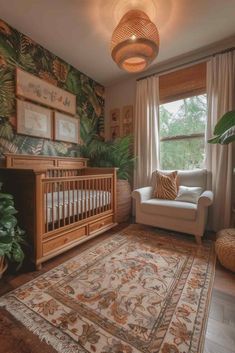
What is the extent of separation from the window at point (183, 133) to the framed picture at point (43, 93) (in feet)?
5.23

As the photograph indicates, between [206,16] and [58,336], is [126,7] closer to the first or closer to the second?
[206,16]

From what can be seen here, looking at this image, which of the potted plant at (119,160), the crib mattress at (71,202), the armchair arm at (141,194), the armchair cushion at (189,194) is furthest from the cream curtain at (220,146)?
the crib mattress at (71,202)

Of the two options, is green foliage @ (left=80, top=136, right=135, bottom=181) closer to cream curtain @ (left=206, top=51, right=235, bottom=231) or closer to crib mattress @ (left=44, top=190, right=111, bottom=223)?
crib mattress @ (left=44, top=190, right=111, bottom=223)

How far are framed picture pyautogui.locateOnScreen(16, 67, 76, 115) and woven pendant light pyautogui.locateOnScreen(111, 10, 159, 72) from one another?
1.25 metres

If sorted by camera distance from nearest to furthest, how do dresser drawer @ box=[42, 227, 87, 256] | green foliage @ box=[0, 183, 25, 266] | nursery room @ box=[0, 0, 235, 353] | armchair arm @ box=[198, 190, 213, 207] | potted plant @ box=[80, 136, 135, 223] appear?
1. nursery room @ box=[0, 0, 235, 353]
2. green foliage @ box=[0, 183, 25, 266]
3. dresser drawer @ box=[42, 227, 87, 256]
4. armchair arm @ box=[198, 190, 213, 207]
5. potted plant @ box=[80, 136, 135, 223]

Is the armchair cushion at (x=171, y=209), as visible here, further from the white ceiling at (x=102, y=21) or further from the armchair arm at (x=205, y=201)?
the white ceiling at (x=102, y=21)

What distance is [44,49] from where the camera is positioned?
8.01 ft

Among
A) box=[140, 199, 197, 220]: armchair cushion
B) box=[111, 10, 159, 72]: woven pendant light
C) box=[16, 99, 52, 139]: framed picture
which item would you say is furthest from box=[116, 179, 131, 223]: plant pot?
box=[111, 10, 159, 72]: woven pendant light

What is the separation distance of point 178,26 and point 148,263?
268cm

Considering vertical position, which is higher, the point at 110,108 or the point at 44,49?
the point at 44,49

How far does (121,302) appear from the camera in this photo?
1.18 m

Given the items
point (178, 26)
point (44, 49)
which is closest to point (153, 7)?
point (178, 26)

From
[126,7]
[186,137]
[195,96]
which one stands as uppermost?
[126,7]

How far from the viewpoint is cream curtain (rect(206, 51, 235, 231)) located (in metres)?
2.33
